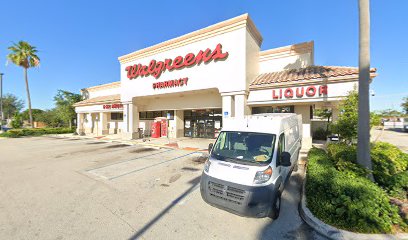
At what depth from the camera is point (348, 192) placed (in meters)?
3.95

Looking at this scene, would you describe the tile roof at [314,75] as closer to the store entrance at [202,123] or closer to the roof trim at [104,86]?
the store entrance at [202,123]

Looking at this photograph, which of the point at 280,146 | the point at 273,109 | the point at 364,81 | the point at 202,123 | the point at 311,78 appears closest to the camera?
the point at 280,146

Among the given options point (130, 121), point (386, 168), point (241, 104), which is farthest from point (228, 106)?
point (130, 121)

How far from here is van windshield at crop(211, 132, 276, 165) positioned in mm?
4355

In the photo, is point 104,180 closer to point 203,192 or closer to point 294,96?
point 203,192

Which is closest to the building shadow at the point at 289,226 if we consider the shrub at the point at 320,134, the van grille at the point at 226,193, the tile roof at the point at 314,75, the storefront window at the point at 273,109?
the van grille at the point at 226,193

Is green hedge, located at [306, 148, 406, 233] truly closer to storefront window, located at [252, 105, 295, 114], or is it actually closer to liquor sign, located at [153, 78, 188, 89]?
storefront window, located at [252, 105, 295, 114]

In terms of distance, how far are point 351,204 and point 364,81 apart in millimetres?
3373

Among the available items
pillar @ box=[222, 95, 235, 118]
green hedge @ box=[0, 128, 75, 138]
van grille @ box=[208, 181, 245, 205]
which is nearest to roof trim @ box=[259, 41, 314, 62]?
pillar @ box=[222, 95, 235, 118]

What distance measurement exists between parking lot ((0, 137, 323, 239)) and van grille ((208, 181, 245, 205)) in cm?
56

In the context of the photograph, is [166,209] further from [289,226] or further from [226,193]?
[289,226]

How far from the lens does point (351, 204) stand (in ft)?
11.9

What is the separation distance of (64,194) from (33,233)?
209cm

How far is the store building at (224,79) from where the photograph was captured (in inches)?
424
